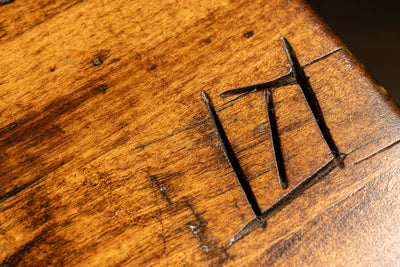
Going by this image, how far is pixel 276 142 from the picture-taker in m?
0.99

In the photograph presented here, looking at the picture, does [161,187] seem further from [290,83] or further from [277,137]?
[290,83]

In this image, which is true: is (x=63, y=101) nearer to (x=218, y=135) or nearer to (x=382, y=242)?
(x=218, y=135)

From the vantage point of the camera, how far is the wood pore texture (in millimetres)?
941

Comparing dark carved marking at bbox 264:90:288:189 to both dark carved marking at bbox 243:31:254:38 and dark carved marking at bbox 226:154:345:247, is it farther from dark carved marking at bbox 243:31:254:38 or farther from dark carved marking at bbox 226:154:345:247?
dark carved marking at bbox 243:31:254:38

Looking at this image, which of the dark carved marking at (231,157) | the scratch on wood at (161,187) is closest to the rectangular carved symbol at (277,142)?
the dark carved marking at (231,157)

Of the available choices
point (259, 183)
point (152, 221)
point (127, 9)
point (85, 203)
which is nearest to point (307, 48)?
point (259, 183)

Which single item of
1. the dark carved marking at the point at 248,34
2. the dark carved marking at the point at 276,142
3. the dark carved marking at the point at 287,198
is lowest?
the dark carved marking at the point at 287,198

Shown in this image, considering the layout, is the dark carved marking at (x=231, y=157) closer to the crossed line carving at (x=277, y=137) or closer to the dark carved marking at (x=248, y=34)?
the crossed line carving at (x=277, y=137)

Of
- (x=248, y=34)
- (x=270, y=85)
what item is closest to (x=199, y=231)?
(x=270, y=85)

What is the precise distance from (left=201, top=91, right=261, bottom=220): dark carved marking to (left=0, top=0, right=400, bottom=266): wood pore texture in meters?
0.02

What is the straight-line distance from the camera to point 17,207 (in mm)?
935

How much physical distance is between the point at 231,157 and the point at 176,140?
17 cm

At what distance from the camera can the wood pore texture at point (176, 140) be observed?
941 millimetres

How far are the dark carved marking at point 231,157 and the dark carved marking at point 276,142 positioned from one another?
3.9 inches
